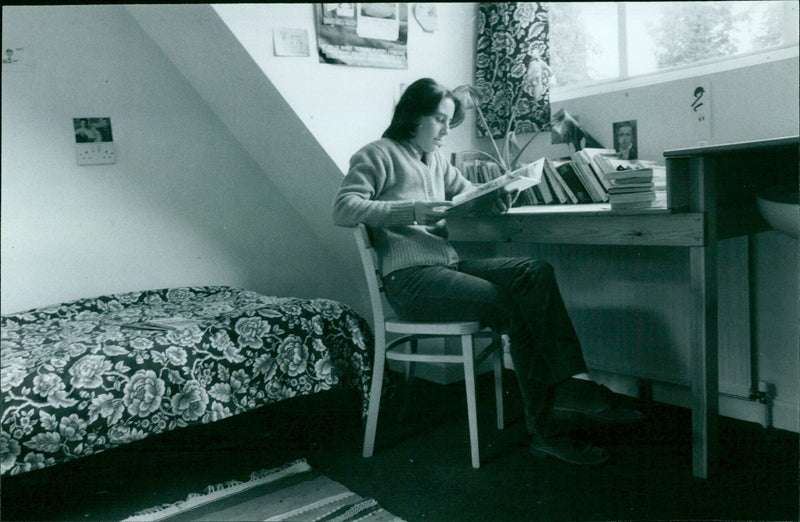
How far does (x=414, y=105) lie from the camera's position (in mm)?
1927

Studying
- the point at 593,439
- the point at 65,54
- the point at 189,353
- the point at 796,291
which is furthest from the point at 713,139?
the point at 65,54

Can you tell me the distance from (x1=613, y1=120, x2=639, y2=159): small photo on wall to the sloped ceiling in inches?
40.4

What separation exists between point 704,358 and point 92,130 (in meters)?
2.41

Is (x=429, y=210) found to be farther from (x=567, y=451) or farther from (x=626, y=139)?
(x=626, y=139)

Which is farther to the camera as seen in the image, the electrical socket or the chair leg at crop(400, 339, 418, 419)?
the electrical socket

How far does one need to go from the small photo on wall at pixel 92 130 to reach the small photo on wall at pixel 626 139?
2038 mm

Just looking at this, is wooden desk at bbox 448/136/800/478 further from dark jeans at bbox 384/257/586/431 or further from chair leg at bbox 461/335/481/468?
chair leg at bbox 461/335/481/468

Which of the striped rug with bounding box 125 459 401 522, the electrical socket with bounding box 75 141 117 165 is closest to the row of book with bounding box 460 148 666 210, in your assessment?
the striped rug with bounding box 125 459 401 522

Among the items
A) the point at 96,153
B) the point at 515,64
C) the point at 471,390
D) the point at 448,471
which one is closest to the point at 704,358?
the point at 471,390

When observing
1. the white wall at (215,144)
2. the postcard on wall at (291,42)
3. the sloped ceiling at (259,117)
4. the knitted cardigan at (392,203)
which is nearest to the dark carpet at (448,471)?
the white wall at (215,144)

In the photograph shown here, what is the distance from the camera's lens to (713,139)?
202 centimetres

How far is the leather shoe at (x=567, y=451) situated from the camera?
1.72 m

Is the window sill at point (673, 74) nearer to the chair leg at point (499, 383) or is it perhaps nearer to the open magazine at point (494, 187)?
the open magazine at point (494, 187)

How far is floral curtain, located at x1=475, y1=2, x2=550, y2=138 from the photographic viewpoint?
2.52 m
